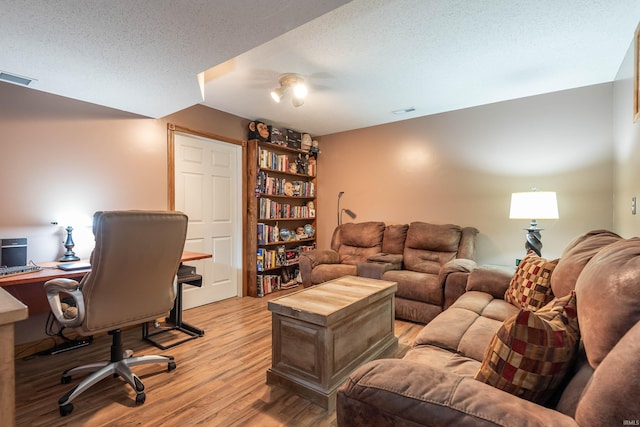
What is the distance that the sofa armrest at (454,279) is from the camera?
2773 millimetres

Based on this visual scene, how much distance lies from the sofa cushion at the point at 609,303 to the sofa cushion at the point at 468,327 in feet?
2.02

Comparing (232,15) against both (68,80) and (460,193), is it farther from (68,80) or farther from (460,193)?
(460,193)

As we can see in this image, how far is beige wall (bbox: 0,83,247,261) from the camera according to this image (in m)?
2.32

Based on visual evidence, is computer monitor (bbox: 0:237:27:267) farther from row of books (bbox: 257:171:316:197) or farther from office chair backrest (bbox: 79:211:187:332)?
row of books (bbox: 257:171:316:197)

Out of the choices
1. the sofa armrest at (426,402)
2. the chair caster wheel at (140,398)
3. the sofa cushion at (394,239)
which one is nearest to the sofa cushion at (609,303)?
the sofa armrest at (426,402)

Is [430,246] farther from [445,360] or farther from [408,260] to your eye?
[445,360]

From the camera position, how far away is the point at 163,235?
1.84 metres

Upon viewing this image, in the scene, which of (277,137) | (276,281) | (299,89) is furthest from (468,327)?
(277,137)

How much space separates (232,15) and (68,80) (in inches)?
61.0

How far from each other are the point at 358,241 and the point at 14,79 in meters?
3.64

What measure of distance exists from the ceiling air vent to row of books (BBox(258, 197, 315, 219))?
244 cm

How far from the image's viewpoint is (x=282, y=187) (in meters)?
4.44

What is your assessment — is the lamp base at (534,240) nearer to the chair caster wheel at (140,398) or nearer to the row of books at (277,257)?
the row of books at (277,257)

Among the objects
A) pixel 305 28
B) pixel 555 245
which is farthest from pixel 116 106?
pixel 555 245
